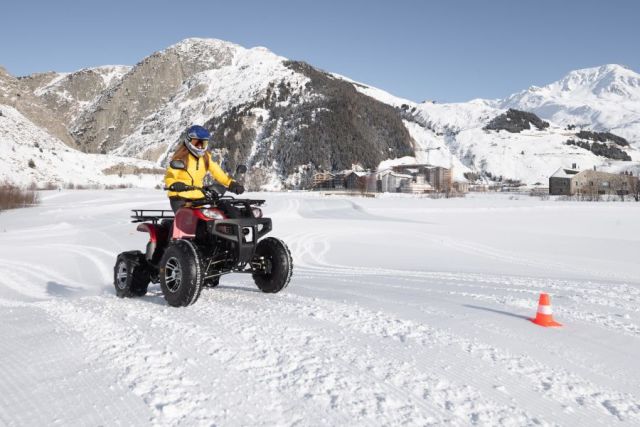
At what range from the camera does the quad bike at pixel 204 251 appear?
5.64m

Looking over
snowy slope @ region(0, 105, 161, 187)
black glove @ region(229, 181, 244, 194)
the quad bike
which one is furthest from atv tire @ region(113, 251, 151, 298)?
snowy slope @ region(0, 105, 161, 187)

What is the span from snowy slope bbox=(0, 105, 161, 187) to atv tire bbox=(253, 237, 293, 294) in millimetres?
53266

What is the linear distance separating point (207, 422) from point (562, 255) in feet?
54.8

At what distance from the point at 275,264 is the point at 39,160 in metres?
65.1

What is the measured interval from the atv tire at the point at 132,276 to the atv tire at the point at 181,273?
1029 mm

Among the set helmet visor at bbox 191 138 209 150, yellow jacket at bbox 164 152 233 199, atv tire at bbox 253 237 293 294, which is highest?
helmet visor at bbox 191 138 209 150

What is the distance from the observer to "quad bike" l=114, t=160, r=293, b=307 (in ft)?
18.5

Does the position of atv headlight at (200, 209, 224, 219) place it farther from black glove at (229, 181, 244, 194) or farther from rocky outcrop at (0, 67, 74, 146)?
rocky outcrop at (0, 67, 74, 146)

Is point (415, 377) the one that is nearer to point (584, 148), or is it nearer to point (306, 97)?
point (306, 97)

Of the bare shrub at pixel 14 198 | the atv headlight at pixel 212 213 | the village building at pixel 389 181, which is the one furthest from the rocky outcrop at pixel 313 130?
the atv headlight at pixel 212 213

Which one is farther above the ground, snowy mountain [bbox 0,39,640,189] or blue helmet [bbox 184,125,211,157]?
snowy mountain [bbox 0,39,640,189]

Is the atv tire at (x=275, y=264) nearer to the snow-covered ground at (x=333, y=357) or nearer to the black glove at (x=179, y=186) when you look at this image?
the snow-covered ground at (x=333, y=357)

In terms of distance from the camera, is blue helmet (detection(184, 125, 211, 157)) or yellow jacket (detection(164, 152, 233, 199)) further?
blue helmet (detection(184, 125, 211, 157))

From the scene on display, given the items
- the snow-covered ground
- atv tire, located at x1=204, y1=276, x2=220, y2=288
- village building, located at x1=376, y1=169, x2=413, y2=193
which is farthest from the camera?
village building, located at x1=376, y1=169, x2=413, y2=193
